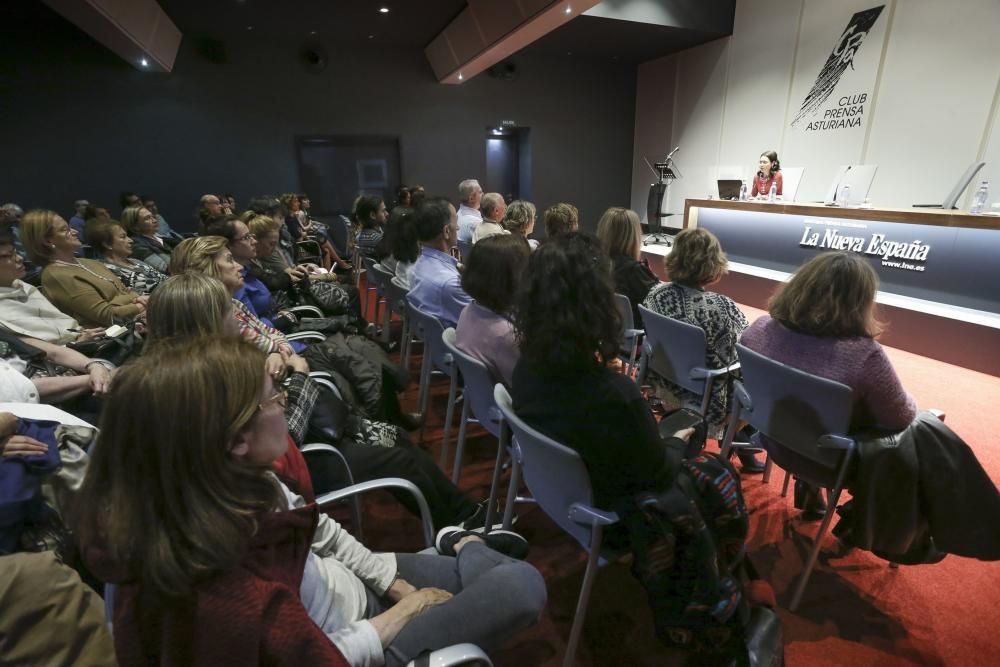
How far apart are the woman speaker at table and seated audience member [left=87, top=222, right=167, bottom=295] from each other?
6270 millimetres

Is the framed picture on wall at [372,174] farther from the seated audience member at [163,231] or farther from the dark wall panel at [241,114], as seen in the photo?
the seated audience member at [163,231]

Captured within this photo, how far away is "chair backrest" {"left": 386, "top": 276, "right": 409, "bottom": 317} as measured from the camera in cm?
325

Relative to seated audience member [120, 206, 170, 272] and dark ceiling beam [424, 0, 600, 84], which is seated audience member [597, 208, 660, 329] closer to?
dark ceiling beam [424, 0, 600, 84]

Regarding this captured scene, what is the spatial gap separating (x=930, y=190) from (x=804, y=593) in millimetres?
5945

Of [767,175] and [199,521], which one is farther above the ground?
[767,175]

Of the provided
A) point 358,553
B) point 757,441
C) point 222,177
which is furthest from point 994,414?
point 222,177

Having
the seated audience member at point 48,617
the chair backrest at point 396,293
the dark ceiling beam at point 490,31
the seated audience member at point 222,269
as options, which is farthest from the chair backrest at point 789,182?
the seated audience member at point 48,617

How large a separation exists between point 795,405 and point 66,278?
347 centimetres

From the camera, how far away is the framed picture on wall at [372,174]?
813 cm

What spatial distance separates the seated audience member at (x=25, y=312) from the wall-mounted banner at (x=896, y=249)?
4437 mm

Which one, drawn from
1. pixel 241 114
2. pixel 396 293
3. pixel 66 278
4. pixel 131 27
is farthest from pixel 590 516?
pixel 241 114

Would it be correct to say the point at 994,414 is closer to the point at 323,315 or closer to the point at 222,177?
the point at 323,315

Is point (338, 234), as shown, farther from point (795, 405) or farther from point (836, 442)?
point (836, 442)

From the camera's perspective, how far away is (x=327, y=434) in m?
1.71
